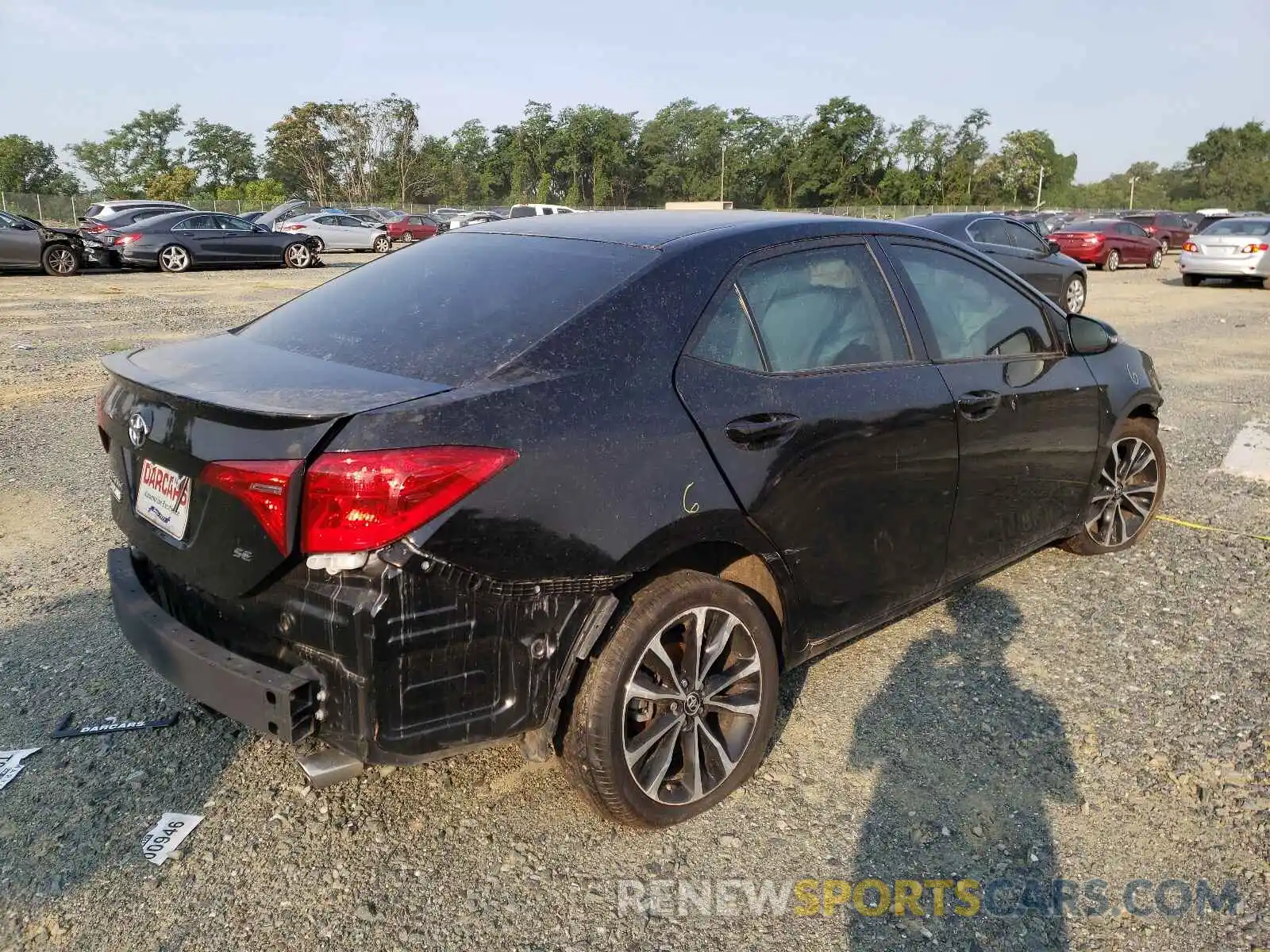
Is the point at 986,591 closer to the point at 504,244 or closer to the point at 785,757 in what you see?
the point at 785,757

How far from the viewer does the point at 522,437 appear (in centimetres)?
241

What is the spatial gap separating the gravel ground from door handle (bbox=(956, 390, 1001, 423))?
977 millimetres

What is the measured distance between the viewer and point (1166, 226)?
3619 centimetres

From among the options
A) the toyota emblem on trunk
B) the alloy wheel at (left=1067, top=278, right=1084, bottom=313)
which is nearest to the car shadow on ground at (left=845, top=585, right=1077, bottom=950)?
the toyota emblem on trunk

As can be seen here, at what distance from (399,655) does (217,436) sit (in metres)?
0.71

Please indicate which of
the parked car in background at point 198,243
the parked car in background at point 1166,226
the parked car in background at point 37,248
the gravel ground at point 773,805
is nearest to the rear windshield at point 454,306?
the gravel ground at point 773,805

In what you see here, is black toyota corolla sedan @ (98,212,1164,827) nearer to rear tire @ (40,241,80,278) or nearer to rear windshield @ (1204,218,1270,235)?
rear tire @ (40,241,80,278)

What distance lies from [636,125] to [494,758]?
92088 millimetres

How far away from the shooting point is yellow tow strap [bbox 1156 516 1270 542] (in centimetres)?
531

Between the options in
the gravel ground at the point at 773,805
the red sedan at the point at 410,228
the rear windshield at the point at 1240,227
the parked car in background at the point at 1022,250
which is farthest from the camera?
the red sedan at the point at 410,228

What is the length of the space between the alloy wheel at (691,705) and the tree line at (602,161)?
76.4 m

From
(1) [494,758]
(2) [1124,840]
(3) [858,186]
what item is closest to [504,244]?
(1) [494,758]

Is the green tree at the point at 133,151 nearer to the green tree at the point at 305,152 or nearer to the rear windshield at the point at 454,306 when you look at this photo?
the green tree at the point at 305,152

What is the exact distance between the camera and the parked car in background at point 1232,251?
21.2 metres
